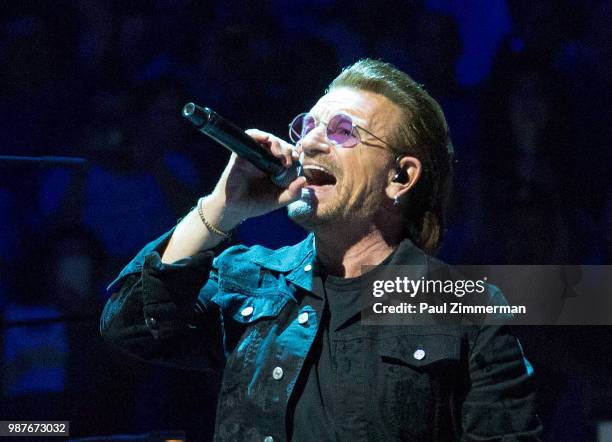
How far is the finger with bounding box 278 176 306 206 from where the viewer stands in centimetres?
142

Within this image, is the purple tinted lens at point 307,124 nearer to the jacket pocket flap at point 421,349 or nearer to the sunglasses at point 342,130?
the sunglasses at point 342,130

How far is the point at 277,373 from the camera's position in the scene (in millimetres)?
1389

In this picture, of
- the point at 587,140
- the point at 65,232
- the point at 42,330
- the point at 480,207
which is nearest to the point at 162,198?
the point at 65,232

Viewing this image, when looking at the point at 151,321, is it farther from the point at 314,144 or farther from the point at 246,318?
the point at 314,144

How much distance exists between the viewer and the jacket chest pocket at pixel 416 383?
1312mm

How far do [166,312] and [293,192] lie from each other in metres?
0.31

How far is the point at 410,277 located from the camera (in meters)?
1.49

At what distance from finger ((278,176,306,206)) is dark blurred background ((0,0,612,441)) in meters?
0.69

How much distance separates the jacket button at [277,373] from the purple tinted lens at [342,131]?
0.43 m

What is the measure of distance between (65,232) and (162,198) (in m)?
0.26

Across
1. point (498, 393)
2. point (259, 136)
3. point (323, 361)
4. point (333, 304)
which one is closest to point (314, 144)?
point (259, 136)

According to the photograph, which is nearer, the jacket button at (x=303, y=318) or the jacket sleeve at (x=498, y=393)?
the jacket sleeve at (x=498, y=393)

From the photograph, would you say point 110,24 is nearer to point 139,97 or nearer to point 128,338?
point 139,97

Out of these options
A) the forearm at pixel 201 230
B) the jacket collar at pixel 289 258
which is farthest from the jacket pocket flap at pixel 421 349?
the forearm at pixel 201 230
